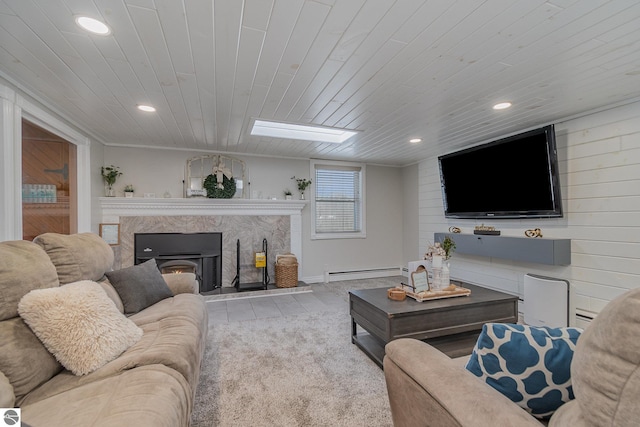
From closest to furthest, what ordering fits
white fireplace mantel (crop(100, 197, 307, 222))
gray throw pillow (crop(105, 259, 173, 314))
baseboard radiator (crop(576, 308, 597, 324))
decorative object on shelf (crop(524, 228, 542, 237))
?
gray throw pillow (crop(105, 259, 173, 314)) < baseboard radiator (crop(576, 308, 597, 324)) < decorative object on shelf (crop(524, 228, 542, 237)) < white fireplace mantel (crop(100, 197, 307, 222))

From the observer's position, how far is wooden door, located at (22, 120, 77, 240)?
2.53 metres

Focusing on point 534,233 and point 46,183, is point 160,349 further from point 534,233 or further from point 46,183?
point 534,233

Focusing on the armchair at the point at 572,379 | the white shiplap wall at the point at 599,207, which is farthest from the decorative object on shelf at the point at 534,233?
the armchair at the point at 572,379

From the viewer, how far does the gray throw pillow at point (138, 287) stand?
2.21 m

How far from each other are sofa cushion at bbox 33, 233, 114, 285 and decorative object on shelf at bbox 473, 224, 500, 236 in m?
4.19

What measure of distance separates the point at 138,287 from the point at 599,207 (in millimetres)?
4218

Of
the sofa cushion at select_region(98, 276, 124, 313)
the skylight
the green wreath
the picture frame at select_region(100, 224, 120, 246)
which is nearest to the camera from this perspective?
the sofa cushion at select_region(98, 276, 124, 313)

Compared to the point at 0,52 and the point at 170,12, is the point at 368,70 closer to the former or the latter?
the point at 170,12

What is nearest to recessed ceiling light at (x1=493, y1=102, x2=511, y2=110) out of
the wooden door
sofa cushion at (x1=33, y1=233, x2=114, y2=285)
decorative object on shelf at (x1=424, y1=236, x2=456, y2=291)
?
decorative object on shelf at (x1=424, y1=236, x2=456, y2=291)

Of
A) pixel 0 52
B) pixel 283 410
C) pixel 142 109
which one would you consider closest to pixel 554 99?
pixel 283 410

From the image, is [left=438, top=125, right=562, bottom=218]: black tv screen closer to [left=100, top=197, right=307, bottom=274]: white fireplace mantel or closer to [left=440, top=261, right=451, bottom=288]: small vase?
[left=440, top=261, right=451, bottom=288]: small vase

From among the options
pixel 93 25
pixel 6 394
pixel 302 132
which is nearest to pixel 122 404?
pixel 6 394

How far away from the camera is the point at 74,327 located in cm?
136

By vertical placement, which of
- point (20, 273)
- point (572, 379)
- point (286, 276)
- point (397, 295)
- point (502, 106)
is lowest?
point (286, 276)
